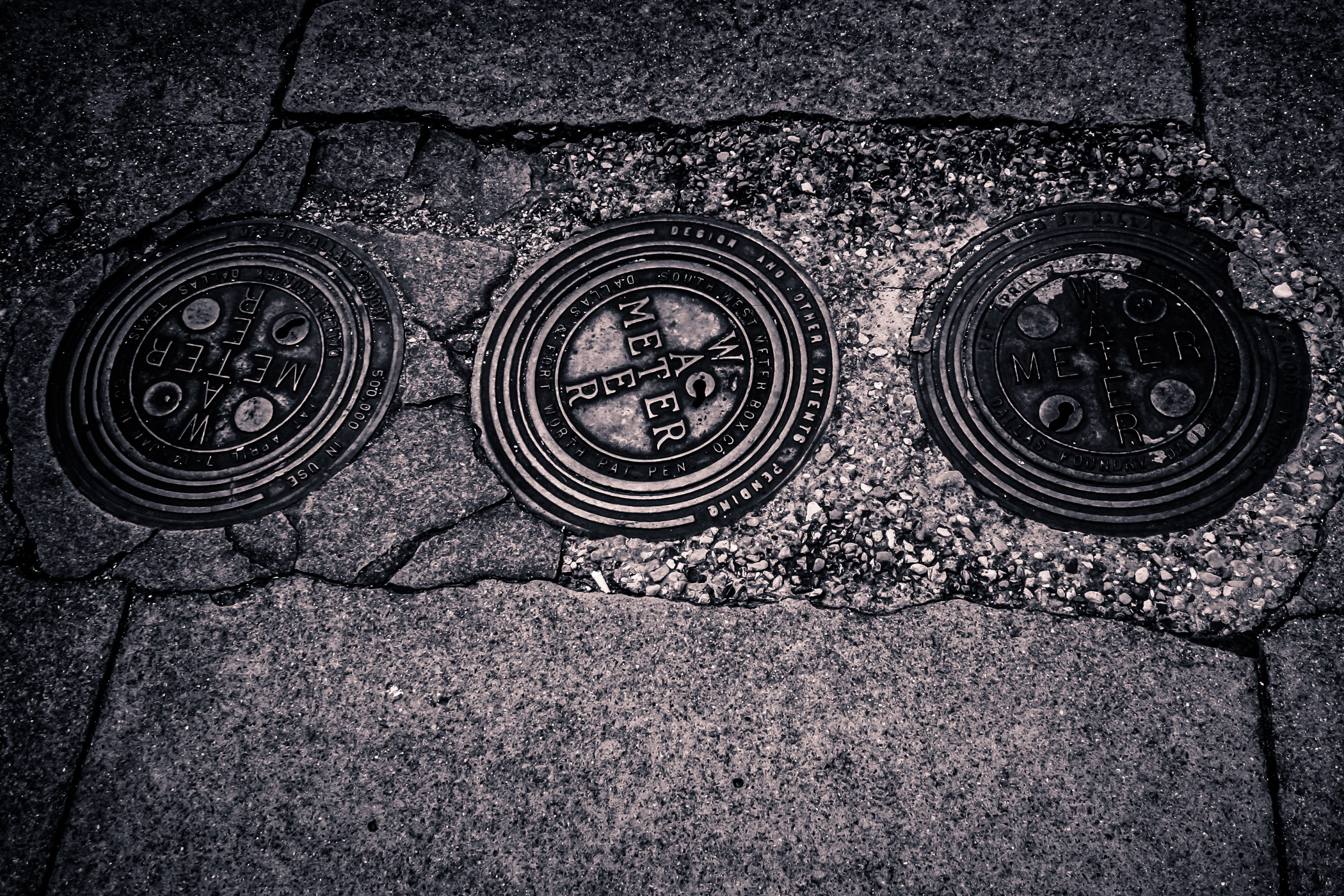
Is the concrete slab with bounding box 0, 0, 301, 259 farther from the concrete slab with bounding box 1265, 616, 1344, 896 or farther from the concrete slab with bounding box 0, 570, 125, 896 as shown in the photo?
the concrete slab with bounding box 1265, 616, 1344, 896

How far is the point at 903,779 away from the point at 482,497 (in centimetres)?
147

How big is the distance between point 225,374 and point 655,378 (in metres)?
1.50

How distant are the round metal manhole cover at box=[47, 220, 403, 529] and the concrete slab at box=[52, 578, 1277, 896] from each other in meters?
0.53

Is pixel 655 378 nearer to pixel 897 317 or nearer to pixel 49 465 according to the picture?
pixel 897 317

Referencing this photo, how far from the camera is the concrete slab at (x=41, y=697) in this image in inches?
79.0

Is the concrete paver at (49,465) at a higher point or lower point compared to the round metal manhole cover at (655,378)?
lower

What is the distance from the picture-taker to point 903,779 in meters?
1.88

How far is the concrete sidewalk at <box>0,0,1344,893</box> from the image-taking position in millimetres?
1864

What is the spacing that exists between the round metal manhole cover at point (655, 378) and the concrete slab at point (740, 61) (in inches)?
24.6

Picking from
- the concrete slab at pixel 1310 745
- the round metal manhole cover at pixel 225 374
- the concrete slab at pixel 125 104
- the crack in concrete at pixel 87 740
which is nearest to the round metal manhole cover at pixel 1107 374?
the concrete slab at pixel 1310 745

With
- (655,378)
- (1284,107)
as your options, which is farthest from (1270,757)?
(1284,107)

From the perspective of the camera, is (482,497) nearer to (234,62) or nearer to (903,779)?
(903,779)

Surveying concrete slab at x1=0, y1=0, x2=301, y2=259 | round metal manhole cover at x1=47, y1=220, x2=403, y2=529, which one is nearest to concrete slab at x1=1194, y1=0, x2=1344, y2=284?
round metal manhole cover at x1=47, y1=220, x2=403, y2=529

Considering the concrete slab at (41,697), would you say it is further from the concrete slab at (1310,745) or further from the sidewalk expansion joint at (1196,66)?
the sidewalk expansion joint at (1196,66)
